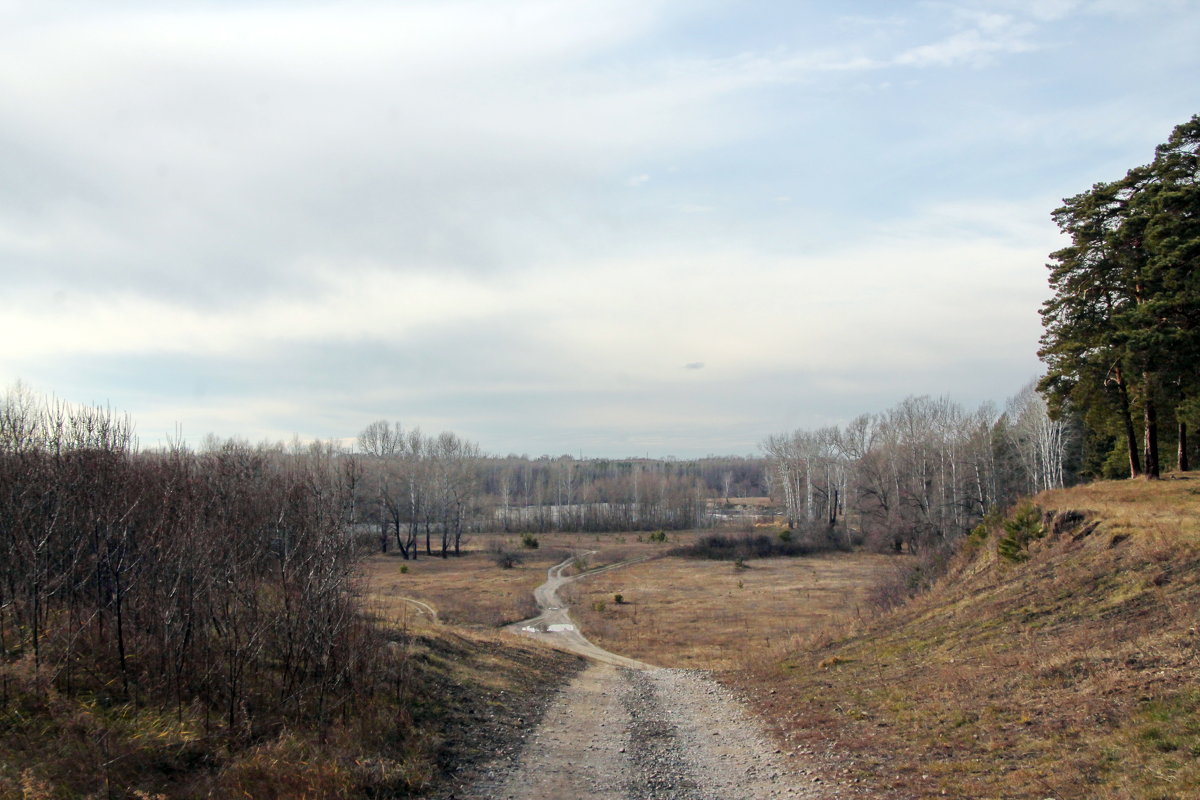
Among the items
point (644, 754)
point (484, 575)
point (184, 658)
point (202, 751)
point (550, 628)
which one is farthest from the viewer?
point (484, 575)

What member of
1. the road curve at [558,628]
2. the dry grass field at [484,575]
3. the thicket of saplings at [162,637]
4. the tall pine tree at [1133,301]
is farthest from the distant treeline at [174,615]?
the tall pine tree at [1133,301]

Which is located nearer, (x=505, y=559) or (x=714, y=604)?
(x=714, y=604)

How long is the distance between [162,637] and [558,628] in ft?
101

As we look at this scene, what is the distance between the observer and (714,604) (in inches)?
1971

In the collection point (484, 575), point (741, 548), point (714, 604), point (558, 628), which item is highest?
point (558, 628)

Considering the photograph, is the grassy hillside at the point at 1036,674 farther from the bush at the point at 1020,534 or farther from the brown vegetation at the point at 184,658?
the brown vegetation at the point at 184,658

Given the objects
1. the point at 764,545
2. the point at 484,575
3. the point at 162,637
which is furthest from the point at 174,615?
the point at 764,545

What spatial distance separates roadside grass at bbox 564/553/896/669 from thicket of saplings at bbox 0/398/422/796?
16590mm

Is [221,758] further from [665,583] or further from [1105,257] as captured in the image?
[665,583]

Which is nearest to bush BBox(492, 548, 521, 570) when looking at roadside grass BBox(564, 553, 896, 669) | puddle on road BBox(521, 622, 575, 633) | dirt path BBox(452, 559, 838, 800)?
roadside grass BBox(564, 553, 896, 669)

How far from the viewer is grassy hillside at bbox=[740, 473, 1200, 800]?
859cm

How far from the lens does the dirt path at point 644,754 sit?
10.1 meters

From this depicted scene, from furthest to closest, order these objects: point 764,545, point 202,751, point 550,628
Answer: point 764,545, point 550,628, point 202,751

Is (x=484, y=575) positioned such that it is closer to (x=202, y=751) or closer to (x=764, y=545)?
(x=764, y=545)
